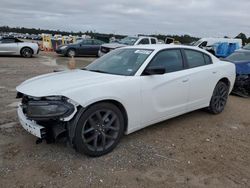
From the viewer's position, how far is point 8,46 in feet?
58.7

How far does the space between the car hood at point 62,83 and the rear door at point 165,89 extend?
0.53m

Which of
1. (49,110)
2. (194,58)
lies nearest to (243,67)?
(194,58)

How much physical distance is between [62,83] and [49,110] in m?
0.53

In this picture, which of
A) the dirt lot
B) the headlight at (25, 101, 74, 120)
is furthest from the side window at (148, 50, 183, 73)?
the headlight at (25, 101, 74, 120)

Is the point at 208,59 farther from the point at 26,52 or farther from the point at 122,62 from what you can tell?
the point at 26,52

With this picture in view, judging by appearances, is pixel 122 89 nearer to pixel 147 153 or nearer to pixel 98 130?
pixel 98 130

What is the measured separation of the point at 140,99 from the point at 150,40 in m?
13.8

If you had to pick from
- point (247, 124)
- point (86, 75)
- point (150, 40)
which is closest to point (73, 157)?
point (86, 75)

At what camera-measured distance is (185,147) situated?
4410 mm

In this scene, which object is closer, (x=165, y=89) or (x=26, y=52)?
(x=165, y=89)

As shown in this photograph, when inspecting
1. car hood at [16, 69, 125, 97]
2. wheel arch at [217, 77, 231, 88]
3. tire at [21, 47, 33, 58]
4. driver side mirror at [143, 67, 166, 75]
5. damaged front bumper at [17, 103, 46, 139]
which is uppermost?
driver side mirror at [143, 67, 166, 75]

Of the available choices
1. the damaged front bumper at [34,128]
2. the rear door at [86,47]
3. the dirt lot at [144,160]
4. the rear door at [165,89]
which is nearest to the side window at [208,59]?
the rear door at [165,89]

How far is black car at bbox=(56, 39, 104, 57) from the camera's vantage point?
70.4ft

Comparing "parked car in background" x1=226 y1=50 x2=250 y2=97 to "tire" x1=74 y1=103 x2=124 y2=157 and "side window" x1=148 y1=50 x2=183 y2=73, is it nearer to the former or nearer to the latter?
"side window" x1=148 y1=50 x2=183 y2=73
